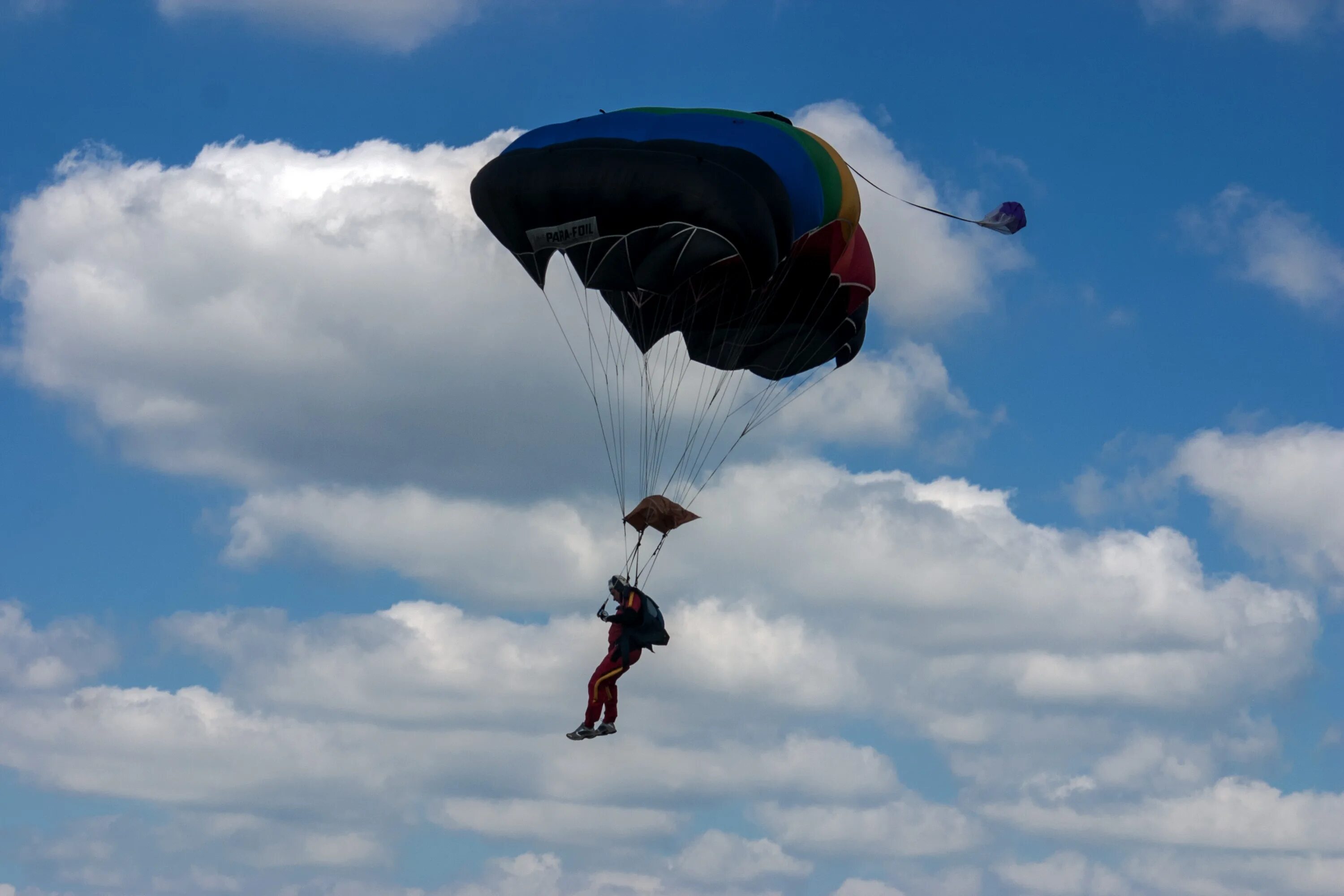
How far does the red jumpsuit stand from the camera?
33.4m

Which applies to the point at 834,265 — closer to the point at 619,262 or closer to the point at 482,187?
the point at 619,262

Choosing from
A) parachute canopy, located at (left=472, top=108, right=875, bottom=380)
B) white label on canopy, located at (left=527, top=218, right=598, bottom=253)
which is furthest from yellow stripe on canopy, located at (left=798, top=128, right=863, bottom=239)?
white label on canopy, located at (left=527, top=218, right=598, bottom=253)

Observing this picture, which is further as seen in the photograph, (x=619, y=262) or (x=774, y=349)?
(x=774, y=349)

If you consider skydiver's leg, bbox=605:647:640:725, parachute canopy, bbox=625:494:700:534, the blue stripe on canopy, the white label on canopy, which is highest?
the blue stripe on canopy

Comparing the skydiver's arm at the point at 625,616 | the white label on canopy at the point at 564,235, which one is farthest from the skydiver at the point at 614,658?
the white label on canopy at the point at 564,235

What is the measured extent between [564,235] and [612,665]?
815cm

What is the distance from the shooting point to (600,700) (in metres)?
33.9

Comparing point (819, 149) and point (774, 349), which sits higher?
point (819, 149)

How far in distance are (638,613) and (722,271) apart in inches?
267

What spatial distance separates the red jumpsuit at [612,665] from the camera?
33438 mm

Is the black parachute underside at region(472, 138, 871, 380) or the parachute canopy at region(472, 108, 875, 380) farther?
the parachute canopy at region(472, 108, 875, 380)

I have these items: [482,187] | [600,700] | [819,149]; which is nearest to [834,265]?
[819,149]

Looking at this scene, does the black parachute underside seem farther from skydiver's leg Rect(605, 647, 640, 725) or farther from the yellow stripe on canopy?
Result: skydiver's leg Rect(605, 647, 640, 725)

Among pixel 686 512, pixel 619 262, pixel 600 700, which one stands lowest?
pixel 600 700
